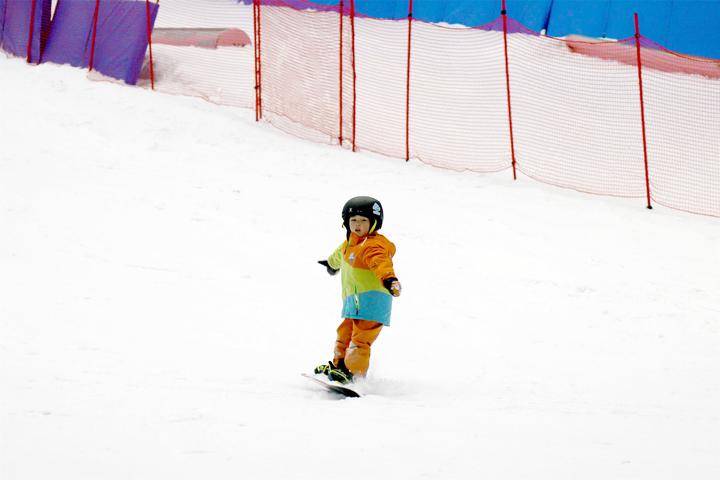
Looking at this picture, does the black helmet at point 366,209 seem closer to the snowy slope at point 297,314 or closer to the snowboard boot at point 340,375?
the snowboard boot at point 340,375

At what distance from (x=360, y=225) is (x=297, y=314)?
2.35 m

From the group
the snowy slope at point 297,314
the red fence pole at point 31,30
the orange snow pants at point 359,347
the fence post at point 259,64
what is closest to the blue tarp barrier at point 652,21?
the snowy slope at point 297,314

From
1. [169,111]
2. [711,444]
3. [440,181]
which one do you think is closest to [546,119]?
[440,181]

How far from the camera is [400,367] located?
295 inches

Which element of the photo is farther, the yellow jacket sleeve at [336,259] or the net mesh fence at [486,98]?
the net mesh fence at [486,98]

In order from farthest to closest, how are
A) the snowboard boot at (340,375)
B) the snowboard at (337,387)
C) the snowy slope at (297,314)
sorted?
the snowboard boot at (340,375) → the snowboard at (337,387) → the snowy slope at (297,314)

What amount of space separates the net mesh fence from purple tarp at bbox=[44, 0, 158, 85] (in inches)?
31.6

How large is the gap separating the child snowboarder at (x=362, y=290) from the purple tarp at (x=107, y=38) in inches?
483

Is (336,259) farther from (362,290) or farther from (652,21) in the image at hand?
(652,21)

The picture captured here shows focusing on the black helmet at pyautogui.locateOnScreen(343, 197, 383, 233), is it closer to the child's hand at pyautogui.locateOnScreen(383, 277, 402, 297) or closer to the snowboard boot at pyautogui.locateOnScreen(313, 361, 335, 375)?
the child's hand at pyautogui.locateOnScreen(383, 277, 402, 297)

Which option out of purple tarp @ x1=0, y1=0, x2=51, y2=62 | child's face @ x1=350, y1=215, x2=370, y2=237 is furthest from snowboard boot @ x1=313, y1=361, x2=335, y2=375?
purple tarp @ x1=0, y1=0, x2=51, y2=62

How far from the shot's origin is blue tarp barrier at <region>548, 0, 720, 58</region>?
779 inches

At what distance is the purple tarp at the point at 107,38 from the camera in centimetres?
1795

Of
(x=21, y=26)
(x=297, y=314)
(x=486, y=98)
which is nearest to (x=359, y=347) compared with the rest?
(x=297, y=314)
